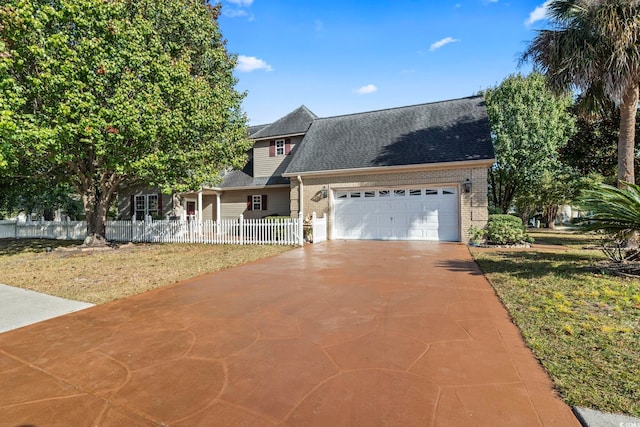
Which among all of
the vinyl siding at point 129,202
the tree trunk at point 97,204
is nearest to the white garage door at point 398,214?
the tree trunk at point 97,204

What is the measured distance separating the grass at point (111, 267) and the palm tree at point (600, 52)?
413 inches

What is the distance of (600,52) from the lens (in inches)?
343

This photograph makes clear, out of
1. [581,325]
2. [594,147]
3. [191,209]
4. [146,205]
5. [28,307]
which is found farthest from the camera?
[191,209]

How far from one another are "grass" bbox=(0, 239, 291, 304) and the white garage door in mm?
4192

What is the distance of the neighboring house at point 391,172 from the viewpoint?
12773 millimetres

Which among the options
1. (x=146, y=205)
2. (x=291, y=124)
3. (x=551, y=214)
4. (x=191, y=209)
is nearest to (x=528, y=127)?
(x=551, y=214)

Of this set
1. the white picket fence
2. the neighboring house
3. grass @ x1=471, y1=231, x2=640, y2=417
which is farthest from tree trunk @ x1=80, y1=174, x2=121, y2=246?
grass @ x1=471, y1=231, x2=640, y2=417

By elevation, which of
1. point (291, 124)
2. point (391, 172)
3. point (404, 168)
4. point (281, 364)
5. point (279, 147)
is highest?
point (291, 124)

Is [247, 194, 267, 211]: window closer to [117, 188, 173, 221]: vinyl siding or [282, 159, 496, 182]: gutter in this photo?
[282, 159, 496, 182]: gutter

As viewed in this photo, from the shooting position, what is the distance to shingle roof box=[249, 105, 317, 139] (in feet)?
61.2

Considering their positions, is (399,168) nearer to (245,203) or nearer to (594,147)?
(245,203)

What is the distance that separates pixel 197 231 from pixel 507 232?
41.4ft

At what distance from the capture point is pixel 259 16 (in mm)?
12445

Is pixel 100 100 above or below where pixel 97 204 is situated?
above
